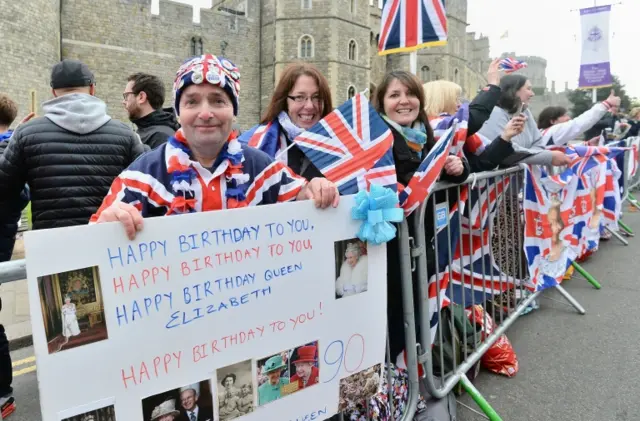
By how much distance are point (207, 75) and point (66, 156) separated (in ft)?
4.72

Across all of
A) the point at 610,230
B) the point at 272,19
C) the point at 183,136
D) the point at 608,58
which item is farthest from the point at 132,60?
the point at 183,136

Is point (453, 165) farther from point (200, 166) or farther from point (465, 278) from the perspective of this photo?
point (200, 166)

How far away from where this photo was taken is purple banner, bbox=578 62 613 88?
12.6m

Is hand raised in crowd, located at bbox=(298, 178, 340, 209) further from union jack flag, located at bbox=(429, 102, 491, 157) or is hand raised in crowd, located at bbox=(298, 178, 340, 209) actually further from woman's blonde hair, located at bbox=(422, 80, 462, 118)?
woman's blonde hair, located at bbox=(422, 80, 462, 118)

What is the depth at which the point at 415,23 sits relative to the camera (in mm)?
6125

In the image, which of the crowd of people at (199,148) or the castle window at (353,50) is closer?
the crowd of people at (199,148)

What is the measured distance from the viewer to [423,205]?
216cm

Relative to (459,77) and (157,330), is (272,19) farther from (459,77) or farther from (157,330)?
(157,330)

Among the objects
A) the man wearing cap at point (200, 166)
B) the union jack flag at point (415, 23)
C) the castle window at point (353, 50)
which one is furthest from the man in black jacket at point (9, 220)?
the castle window at point (353, 50)

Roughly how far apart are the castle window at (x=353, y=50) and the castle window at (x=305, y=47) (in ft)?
8.73

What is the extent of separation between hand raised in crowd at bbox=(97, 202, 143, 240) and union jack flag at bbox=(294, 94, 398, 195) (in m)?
0.91

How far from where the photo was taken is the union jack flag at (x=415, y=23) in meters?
6.06

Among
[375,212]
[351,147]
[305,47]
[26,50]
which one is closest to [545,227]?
[351,147]

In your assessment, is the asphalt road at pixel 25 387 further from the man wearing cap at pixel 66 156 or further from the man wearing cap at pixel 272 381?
the man wearing cap at pixel 272 381
